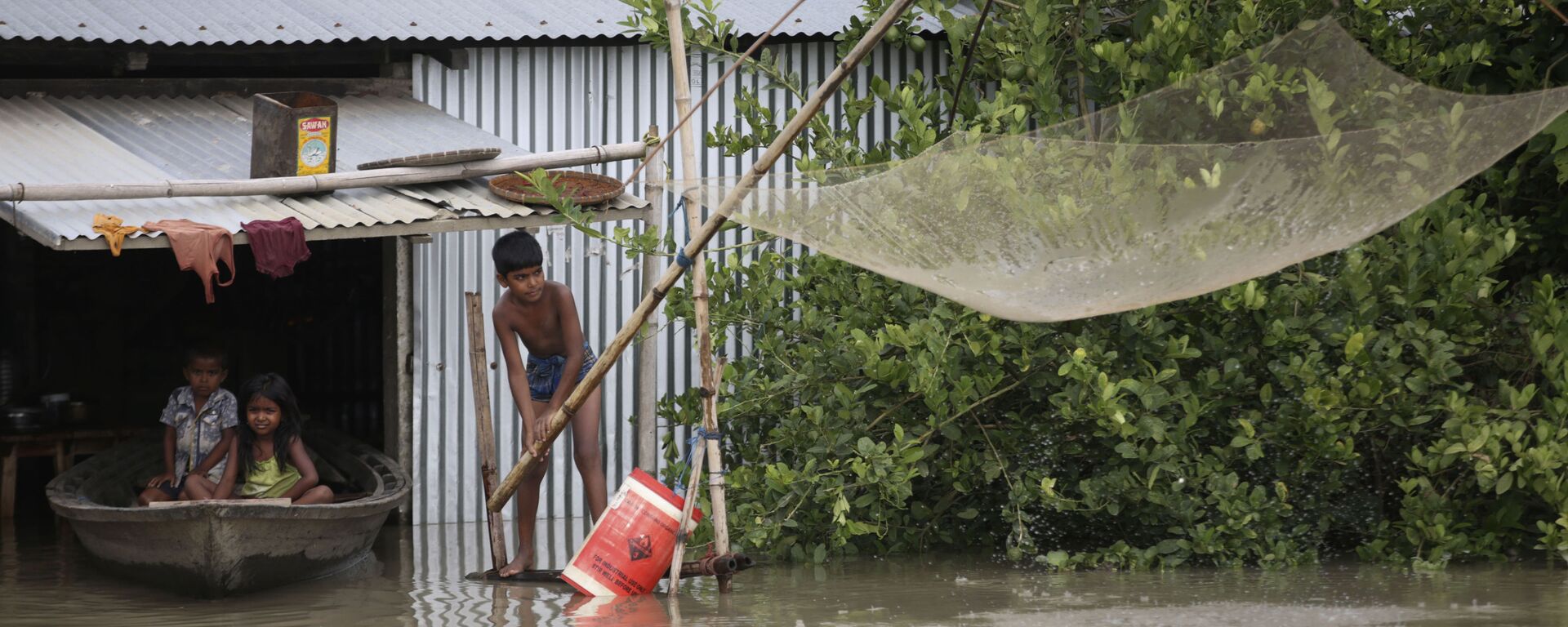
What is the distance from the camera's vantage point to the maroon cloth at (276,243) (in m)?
6.55

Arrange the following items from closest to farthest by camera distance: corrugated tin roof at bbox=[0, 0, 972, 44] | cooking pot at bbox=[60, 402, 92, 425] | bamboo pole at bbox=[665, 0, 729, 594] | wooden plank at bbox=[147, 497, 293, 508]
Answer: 1. wooden plank at bbox=[147, 497, 293, 508]
2. bamboo pole at bbox=[665, 0, 729, 594]
3. corrugated tin roof at bbox=[0, 0, 972, 44]
4. cooking pot at bbox=[60, 402, 92, 425]

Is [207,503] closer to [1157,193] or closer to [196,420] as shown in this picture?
[196,420]

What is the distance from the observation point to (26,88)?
7.92 metres

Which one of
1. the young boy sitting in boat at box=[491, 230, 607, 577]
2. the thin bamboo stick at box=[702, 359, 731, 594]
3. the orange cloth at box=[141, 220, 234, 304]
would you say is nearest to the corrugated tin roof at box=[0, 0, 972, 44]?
the orange cloth at box=[141, 220, 234, 304]

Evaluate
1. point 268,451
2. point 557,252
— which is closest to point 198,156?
point 268,451

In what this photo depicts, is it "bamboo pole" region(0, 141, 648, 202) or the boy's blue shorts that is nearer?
"bamboo pole" region(0, 141, 648, 202)

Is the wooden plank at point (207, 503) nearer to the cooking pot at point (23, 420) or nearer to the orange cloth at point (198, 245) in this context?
the orange cloth at point (198, 245)

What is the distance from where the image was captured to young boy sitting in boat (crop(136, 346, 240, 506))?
24.1 ft

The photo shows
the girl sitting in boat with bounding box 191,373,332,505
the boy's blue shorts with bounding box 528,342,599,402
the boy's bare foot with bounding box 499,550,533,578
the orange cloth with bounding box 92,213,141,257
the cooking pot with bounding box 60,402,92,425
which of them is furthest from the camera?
the cooking pot with bounding box 60,402,92,425

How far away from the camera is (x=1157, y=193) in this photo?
553cm

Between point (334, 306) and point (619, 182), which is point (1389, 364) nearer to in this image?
point (619, 182)

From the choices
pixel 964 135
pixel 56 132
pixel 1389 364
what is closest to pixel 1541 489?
pixel 1389 364

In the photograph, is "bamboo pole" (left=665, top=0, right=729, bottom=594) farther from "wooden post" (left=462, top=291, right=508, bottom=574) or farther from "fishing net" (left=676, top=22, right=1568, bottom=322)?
"wooden post" (left=462, top=291, right=508, bottom=574)

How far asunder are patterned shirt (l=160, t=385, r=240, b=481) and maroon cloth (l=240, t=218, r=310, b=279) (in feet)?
3.50
